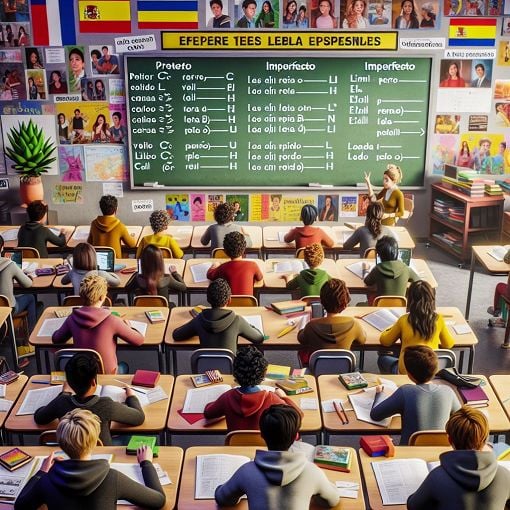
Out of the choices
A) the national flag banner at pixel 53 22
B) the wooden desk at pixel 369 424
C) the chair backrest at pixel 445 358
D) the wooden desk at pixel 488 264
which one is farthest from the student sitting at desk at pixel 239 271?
the national flag banner at pixel 53 22

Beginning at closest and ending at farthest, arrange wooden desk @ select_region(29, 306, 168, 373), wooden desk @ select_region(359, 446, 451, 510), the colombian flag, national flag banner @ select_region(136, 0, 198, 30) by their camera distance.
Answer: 1. wooden desk @ select_region(359, 446, 451, 510)
2. wooden desk @ select_region(29, 306, 168, 373)
3. national flag banner @ select_region(136, 0, 198, 30)
4. the colombian flag

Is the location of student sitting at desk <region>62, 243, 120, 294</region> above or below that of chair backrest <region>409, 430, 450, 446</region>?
above

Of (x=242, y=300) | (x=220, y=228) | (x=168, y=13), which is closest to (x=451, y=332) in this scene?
(x=242, y=300)

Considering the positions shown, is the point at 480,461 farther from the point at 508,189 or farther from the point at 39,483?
the point at 508,189

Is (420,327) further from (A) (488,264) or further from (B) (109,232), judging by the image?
(B) (109,232)

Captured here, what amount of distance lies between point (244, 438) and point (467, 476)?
1244mm

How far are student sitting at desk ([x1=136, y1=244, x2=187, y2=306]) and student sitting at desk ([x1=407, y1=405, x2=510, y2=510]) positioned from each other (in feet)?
10.5

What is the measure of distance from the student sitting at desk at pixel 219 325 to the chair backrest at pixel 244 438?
1.15 metres

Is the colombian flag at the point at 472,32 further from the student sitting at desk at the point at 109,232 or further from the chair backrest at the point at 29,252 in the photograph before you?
the chair backrest at the point at 29,252

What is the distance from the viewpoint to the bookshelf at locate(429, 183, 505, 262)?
8.93 meters

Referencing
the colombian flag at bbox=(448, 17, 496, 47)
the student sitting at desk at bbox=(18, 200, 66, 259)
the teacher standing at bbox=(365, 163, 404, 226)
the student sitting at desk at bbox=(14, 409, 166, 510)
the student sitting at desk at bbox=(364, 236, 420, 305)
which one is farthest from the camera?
the colombian flag at bbox=(448, 17, 496, 47)

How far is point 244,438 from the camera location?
405cm

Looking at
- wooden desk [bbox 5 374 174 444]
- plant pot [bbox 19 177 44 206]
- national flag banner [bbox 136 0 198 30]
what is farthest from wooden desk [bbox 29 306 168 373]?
national flag banner [bbox 136 0 198 30]

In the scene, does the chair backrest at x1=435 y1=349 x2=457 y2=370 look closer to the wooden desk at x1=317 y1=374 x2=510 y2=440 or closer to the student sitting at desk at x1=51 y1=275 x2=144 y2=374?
the wooden desk at x1=317 y1=374 x2=510 y2=440
